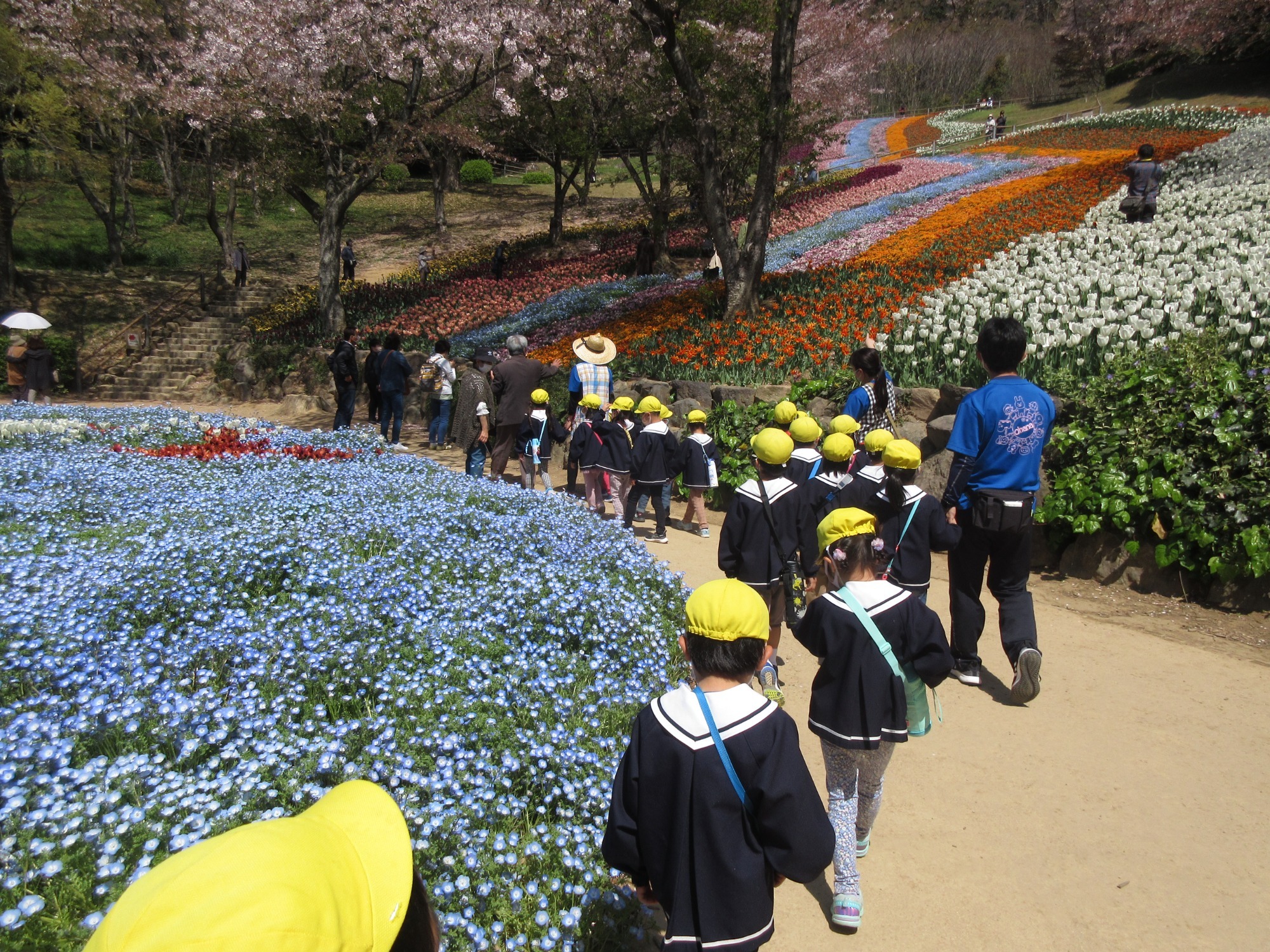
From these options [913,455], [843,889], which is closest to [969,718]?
[913,455]

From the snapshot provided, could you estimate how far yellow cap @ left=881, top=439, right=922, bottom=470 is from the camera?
4535mm

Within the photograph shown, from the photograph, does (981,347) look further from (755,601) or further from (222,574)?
(222,574)

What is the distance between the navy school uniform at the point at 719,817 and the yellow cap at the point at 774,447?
2.67 metres

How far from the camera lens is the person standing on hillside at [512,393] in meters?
8.86

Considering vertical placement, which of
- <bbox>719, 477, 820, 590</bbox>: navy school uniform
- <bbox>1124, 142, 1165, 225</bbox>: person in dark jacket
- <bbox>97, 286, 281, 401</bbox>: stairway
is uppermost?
<bbox>1124, 142, 1165, 225</bbox>: person in dark jacket

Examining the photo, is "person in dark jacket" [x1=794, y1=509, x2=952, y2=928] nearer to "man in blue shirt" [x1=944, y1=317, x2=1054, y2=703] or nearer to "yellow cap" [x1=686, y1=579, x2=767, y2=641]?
"yellow cap" [x1=686, y1=579, x2=767, y2=641]

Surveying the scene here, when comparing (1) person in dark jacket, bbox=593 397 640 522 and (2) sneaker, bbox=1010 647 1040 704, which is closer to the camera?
(2) sneaker, bbox=1010 647 1040 704

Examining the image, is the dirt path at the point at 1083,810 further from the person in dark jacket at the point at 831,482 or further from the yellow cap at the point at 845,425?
the yellow cap at the point at 845,425

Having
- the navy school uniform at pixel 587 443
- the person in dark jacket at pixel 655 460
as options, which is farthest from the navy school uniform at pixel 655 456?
the navy school uniform at pixel 587 443

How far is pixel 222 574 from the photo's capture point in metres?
4.38

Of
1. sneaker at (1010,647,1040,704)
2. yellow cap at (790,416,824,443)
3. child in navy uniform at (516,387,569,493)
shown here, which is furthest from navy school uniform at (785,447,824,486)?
child in navy uniform at (516,387,569,493)

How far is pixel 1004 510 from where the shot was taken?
15.3 ft

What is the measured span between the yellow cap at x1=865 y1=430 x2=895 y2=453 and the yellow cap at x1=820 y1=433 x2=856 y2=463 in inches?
4.8

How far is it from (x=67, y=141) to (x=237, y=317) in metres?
5.51
